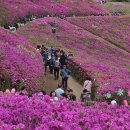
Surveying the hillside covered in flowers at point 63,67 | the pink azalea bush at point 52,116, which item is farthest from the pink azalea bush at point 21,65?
the pink azalea bush at point 52,116

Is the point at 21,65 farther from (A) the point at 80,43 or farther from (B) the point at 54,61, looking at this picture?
(A) the point at 80,43

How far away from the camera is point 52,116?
14.3 meters

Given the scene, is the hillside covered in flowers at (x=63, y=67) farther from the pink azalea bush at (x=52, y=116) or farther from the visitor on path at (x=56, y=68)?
the visitor on path at (x=56, y=68)

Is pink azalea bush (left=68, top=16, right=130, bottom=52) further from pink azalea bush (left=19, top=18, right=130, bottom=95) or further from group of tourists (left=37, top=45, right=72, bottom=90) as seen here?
group of tourists (left=37, top=45, right=72, bottom=90)

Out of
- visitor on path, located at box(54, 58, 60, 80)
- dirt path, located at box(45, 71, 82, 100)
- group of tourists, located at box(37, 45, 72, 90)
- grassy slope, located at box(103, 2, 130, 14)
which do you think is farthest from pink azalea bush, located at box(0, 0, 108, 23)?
visitor on path, located at box(54, 58, 60, 80)

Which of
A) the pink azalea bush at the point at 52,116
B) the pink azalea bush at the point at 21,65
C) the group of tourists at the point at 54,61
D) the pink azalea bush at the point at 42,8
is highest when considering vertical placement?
the pink azalea bush at the point at 52,116

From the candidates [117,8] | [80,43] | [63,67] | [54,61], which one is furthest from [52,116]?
[117,8]

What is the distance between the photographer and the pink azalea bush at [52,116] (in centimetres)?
1353

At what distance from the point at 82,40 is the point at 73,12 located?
71.8 feet

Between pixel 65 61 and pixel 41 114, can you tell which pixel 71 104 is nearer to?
pixel 41 114

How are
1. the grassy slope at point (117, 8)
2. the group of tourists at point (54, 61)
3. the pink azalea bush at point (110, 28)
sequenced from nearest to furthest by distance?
the group of tourists at point (54, 61), the pink azalea bush at point (110, 28), the grassy slope at point (117, 8)

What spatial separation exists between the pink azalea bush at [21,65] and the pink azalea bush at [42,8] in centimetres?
2644

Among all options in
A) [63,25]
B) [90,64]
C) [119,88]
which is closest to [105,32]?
[63,25]

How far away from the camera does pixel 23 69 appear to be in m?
25.1
